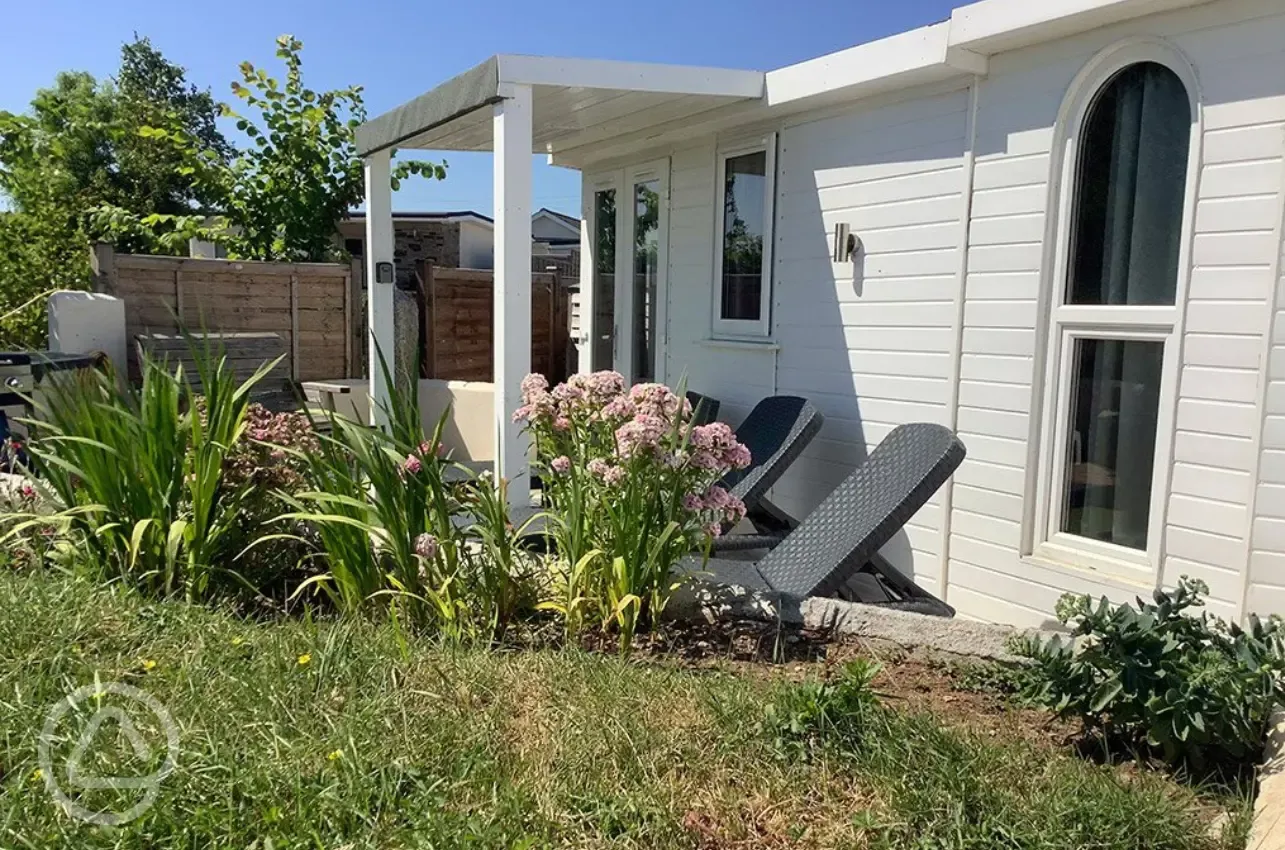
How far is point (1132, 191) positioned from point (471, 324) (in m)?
9.51

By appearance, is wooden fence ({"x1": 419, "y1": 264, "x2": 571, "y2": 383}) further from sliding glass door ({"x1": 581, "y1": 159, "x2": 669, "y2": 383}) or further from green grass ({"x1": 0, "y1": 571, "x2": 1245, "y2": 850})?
green grass ({"x1": 0, "y1": 571, "x2": 1245, "y2": 850})

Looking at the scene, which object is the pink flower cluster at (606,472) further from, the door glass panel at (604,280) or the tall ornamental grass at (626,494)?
the door glass panel at (604,280)

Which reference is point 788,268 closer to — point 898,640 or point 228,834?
point 898,640

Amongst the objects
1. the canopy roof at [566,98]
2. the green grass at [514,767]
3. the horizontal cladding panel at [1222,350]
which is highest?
the canopy roof at [566,98]

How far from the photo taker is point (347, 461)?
3.69 meters

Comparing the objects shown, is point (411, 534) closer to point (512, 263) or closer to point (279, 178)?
point (512, 263)

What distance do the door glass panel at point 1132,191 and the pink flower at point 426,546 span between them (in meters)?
2.78

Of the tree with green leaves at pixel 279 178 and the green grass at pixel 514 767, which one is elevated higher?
the tree with green leaves at pixel 279 178

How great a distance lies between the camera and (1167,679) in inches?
94.2

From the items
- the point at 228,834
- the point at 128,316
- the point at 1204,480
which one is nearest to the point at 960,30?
the point at 1204,480

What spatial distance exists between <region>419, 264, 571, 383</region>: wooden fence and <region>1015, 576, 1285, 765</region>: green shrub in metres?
9.62

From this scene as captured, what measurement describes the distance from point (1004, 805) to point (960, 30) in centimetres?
327

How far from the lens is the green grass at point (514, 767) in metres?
2.08

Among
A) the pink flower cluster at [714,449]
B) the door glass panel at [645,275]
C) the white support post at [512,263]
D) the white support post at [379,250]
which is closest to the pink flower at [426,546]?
the pink flower cluster at [714,449]
